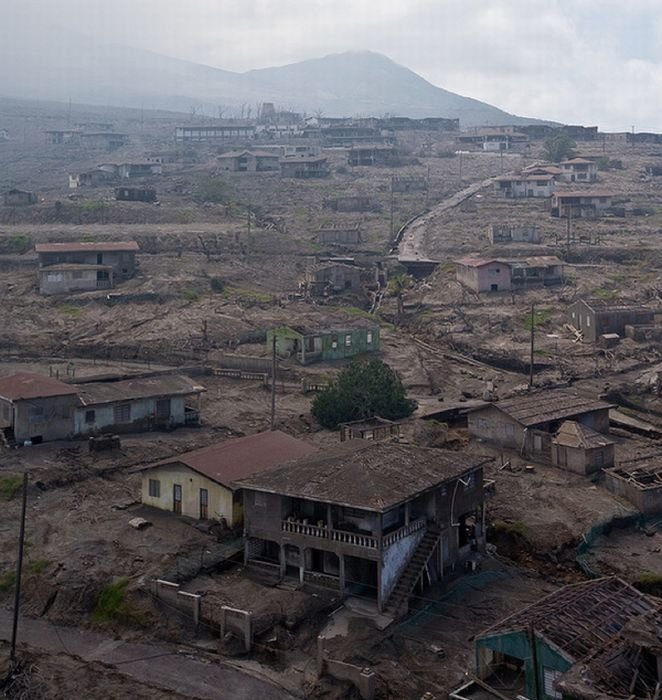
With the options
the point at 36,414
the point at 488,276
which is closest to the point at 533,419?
the point at 36,414

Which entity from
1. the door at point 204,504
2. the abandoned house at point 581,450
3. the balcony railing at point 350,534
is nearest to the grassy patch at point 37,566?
the door at point 204,504

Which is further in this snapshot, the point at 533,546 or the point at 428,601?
the point at 533,546

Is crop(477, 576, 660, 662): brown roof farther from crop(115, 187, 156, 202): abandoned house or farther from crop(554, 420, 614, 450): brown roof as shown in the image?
crop(115, 187, 156, 202): abandoned house

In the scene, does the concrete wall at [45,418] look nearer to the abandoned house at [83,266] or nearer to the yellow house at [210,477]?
the yellow house at [210,477]

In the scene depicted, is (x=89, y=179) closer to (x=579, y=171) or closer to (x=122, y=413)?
(x=579, y=171)

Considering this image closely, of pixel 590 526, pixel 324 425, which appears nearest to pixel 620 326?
pixel 324 425

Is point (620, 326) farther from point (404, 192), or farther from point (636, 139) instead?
point (636, 139)

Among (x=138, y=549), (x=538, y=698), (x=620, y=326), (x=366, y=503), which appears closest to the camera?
(x=538, y=698)
